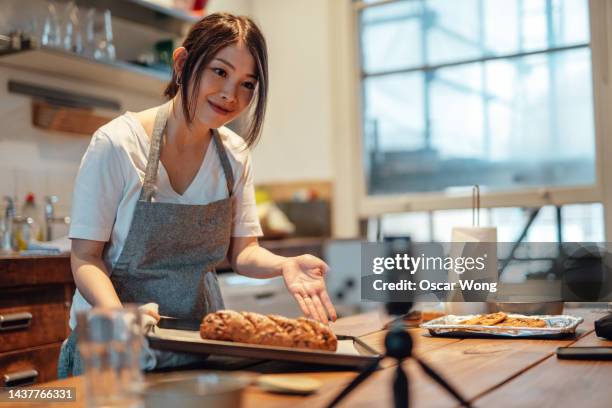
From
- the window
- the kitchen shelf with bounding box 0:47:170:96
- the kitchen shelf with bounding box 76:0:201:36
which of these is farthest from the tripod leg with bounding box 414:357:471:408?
the window

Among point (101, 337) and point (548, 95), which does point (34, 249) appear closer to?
point (101, 337)

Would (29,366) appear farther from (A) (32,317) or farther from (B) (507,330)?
(B) (507,330)

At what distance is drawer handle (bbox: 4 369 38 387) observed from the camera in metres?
2.19

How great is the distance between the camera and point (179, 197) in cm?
160

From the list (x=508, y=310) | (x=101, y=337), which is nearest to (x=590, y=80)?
(x=508, y=310)

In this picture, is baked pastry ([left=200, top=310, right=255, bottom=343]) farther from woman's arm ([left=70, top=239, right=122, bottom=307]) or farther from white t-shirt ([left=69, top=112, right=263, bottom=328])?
white t-shirt ([left=69, top=112, right=263, bottom=328])

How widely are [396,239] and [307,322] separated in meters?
0.28

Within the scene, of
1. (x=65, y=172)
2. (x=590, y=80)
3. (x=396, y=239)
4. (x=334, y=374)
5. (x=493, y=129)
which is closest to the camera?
(x=334, y=374)

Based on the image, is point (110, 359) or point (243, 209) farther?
point (243, 209)

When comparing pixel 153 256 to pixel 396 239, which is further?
pixel 153 256

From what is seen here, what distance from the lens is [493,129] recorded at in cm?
382

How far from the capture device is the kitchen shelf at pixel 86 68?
2.82 metres

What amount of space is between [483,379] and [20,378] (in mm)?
1726

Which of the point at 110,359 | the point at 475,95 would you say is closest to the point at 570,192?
the point at 475,95
